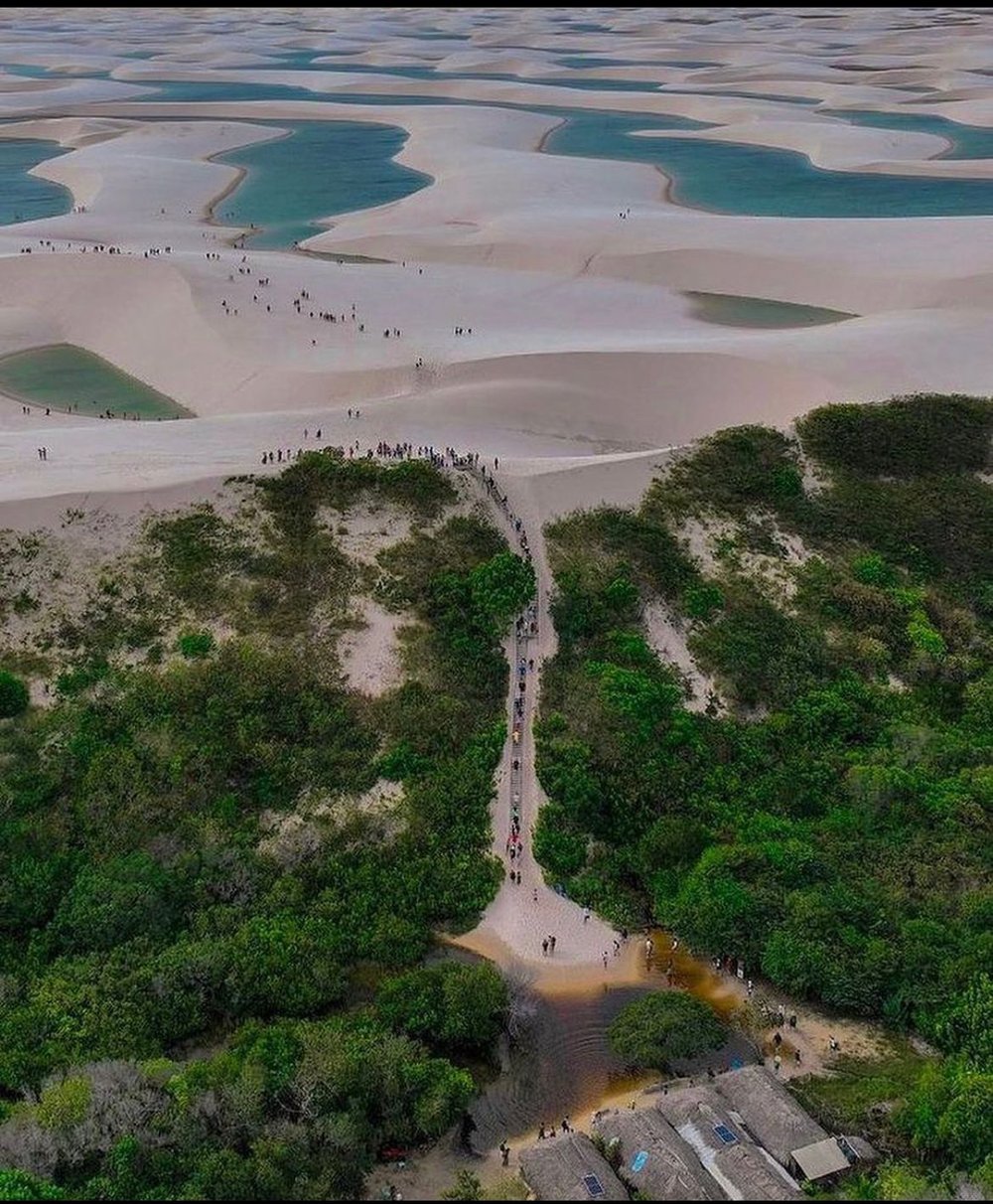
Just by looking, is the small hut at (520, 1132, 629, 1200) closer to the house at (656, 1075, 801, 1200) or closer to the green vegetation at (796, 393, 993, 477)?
the house at (656, 1075, 801, 1200)

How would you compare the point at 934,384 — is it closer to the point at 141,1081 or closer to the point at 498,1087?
the point at 498,1087

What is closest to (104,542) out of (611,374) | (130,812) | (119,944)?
(130,812)

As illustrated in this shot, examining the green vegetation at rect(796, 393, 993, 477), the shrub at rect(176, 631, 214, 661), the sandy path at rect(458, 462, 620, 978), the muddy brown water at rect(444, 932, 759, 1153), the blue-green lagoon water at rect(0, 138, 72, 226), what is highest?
the blue-green lagoon water at rect(0, 138, 72, 226)

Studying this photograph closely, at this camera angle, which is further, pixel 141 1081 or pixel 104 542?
pixel 104 542

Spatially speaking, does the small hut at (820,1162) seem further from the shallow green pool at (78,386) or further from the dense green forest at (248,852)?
the shallow green pool at (78,386)

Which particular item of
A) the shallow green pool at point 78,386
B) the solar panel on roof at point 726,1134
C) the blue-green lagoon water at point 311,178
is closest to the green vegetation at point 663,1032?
the solar panel on roof at point 726,1134

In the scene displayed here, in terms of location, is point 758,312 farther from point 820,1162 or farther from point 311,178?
point 820,1162

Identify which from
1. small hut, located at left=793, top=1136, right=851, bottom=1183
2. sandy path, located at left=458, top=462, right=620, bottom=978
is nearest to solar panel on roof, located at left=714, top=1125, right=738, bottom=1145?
small hut, located at left=793, top=1136, right=851, bottom=1183
